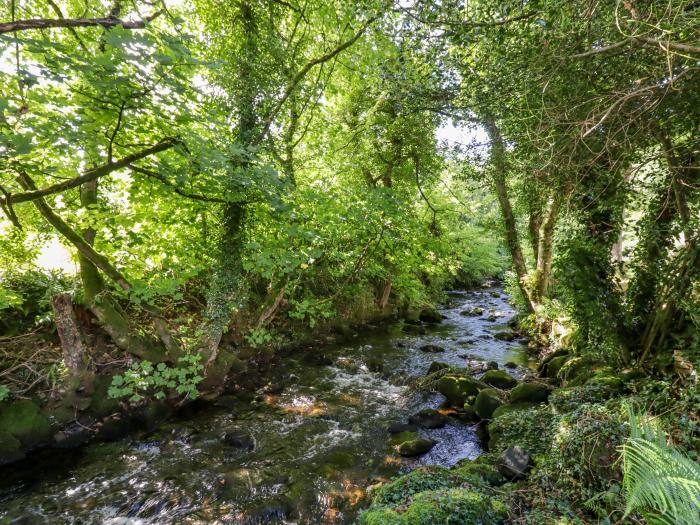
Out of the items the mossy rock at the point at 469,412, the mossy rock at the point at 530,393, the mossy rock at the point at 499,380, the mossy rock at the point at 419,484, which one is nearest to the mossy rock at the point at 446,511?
the mossy rock at the point at 419,484

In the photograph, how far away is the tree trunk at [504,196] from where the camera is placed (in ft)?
26.5

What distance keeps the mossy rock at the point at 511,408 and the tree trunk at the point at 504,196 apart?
5318mm

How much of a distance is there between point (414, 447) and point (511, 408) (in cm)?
214

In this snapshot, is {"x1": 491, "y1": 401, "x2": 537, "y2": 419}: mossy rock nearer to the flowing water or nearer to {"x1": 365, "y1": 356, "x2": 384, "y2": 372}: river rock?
the flowing water

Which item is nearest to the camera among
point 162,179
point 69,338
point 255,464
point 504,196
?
point 162,179

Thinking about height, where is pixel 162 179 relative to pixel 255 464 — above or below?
above

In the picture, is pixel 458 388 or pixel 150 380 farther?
pixel 458 388

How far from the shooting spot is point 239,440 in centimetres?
629

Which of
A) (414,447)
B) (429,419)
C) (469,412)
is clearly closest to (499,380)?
(469,412)

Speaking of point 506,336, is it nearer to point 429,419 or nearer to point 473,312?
point 473,312

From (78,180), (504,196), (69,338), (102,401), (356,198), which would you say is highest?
(504,196)

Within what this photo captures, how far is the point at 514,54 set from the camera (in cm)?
436

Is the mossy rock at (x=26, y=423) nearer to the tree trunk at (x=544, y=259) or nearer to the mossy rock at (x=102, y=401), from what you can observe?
the mossy rock at (x=102, y=401)

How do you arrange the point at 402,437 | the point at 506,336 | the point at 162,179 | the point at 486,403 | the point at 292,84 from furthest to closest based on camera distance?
the point at 506,336, the point at 292,84, the point at 486,403, the point at 402,437, the point at 162,179
